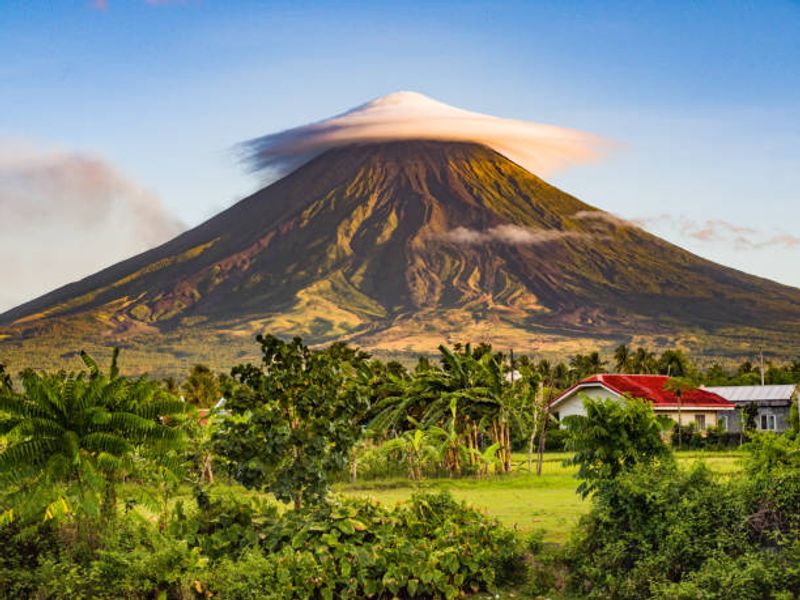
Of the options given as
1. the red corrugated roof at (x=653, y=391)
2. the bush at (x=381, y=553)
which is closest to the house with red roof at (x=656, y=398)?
the red corrugated roof at (x=653, y=391)

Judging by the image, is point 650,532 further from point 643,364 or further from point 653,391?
point 643,364

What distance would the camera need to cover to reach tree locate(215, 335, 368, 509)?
42.4 ft

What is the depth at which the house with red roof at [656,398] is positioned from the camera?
52.0 meters

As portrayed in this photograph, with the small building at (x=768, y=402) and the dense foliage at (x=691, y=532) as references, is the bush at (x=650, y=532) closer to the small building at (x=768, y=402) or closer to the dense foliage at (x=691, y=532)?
the dense foliage at (x=691, y=532)

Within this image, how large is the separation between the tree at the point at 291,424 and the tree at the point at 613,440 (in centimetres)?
281

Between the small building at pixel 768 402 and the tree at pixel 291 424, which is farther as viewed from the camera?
the small building at pixel 768 402

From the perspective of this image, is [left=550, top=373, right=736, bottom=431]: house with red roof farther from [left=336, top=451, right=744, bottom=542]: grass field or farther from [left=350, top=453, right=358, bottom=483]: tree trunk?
[left=350, top=453, right=358, bottom=483]: tree trunk

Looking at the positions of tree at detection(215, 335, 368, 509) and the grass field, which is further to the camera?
the grass field

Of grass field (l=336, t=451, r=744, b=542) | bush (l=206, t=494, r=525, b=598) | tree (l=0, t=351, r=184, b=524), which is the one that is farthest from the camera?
grass field (l=336, t=451, r=744, b=542)

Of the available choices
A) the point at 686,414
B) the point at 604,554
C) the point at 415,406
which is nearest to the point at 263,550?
the point at 604,554

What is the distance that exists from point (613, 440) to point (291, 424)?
155 inches

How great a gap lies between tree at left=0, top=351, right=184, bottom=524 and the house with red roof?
39.3 metres

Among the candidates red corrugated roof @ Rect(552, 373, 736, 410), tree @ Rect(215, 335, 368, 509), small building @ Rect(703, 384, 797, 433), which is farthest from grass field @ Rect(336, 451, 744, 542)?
small building @ Rect(703, 384, 797, 433)

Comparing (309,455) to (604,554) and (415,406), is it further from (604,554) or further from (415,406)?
(415,406)
